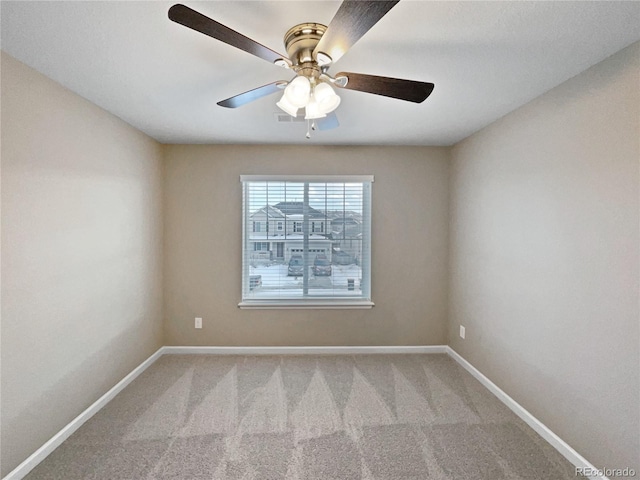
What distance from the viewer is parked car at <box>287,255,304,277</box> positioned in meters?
3.61

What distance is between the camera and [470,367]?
10.1 feet

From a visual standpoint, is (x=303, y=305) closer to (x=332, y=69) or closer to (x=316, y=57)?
(x=332, y=69)

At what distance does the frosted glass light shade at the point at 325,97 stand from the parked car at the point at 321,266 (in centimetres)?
226

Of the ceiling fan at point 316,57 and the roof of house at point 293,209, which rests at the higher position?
the ceiling fan at point 316,57

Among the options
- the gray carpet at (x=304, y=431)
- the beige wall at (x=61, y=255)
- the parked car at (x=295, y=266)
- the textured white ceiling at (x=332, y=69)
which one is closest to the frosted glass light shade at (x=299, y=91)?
the textured white ceiling at (x=332, y=69)

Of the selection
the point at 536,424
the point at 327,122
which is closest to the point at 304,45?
the point at 327,122

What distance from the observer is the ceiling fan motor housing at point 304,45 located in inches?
55.4

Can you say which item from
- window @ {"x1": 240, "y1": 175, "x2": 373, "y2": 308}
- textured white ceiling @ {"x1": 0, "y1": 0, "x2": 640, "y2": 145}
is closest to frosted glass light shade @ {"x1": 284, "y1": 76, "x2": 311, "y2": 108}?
textured white ceiling @ {"x1": 0, "y1": 0, "x2": 640, "y2": 145}

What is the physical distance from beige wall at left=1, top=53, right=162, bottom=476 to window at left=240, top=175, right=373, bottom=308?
46.6 inches

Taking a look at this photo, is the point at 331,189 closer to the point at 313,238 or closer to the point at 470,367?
the point at 313,238

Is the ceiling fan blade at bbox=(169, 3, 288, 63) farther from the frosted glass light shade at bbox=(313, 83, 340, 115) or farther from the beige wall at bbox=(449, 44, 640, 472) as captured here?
the beige wall at bbox=(449, 44, 640, 472)

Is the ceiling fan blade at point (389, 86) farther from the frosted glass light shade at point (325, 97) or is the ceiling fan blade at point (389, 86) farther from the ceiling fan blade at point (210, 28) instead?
the ceiling fan blade at point (210, 28)

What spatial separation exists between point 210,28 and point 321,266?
2.76 m

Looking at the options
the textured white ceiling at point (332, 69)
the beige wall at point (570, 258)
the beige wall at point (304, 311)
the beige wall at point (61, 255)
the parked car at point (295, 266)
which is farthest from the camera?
the parked car at point (295, 266)
